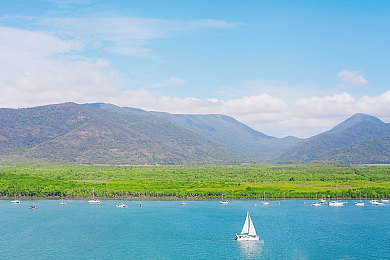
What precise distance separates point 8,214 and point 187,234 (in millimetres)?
56988

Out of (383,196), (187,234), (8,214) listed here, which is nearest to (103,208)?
(8,214)

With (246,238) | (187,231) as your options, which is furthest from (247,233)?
(187,231)

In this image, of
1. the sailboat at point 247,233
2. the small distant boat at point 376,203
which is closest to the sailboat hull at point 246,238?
the sailboat at point 247,233

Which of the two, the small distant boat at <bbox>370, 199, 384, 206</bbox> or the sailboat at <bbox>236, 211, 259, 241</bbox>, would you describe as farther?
the small distant boat at <bbox>370, 199, 384, 206</bbox>

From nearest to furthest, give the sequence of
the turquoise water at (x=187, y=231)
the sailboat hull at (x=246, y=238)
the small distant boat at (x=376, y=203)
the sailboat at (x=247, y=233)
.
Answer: the turquoise water at (x=187, y=231) < the sailboat hull at (x=246, y=238) < the sailboat at (x=247, y=233) < the small distant boat at (x=376, y=203)

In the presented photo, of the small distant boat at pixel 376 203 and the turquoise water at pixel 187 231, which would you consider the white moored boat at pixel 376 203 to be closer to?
the small distant boat at pixel 376 203

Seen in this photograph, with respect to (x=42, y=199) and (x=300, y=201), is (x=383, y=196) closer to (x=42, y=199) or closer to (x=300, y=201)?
(x=300, y=201)

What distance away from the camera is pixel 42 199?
170 meters

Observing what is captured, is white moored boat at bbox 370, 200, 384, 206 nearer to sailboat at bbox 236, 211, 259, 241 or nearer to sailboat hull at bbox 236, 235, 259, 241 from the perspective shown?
sailboat at bbox 236, 211, 259, 241

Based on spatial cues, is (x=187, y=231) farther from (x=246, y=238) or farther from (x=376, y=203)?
(x=376, y=203)

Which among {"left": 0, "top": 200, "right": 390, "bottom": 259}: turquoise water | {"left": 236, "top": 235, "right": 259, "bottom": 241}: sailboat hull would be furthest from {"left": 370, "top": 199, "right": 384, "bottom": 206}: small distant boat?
{"left": 236, "top": 235, "right": 259, "bottom": 241}: sailboat hull

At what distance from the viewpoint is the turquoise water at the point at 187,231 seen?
93188 mm

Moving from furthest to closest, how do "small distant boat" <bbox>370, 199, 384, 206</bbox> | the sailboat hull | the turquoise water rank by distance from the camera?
"small distant boat" <bbox>370, 199, 384, 206</bbox> < the sailboat hull < the turquoise water

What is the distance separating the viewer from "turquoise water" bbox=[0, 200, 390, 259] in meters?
93.2
